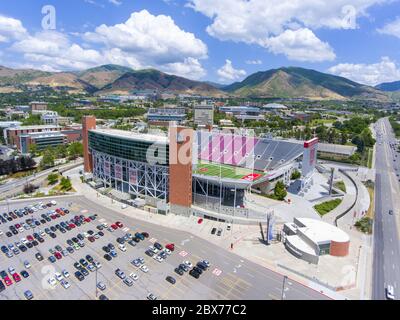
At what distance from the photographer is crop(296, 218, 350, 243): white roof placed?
2178 inches

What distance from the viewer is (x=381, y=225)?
6869 centimetres

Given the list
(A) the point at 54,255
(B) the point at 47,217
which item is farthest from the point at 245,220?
(B) the point at 47,217

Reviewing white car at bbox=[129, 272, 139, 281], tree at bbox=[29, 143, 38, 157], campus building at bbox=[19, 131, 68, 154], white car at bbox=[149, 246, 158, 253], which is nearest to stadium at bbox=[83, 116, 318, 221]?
white car at bbox=[149, 246, 158, 253]

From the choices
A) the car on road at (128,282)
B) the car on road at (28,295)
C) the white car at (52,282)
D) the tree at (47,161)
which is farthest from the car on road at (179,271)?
the tree at (47,161)

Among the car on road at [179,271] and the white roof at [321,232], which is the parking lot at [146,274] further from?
the white roof at [321,232]

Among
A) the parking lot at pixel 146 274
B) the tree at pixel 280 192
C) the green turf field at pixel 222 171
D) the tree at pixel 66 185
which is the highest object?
the green turf field at pixel 222 171

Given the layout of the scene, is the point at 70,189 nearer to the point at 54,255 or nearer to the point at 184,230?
the point at 54,255

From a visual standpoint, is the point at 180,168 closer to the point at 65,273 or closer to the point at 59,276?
the point at 65,273

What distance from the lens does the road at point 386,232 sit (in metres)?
47.7

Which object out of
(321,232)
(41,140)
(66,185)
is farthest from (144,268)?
(41,140)

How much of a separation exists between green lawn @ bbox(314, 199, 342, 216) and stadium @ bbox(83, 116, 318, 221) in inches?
487

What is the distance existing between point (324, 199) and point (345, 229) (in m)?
19.4

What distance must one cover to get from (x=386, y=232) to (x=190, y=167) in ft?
166

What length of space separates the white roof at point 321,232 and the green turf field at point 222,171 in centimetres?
2579
